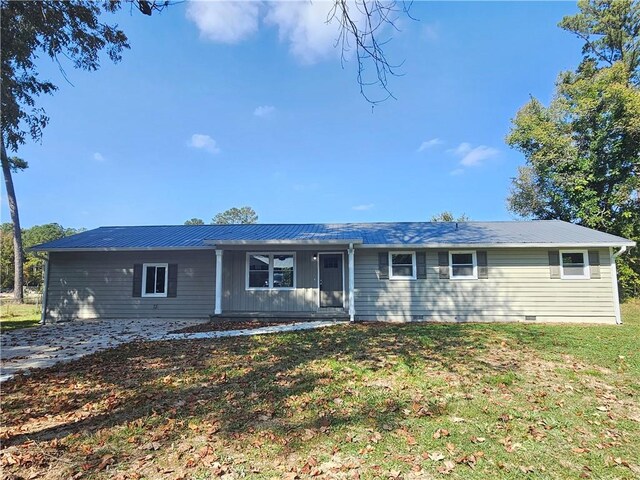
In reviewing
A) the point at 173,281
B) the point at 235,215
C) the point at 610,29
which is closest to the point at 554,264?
the point at 173,281

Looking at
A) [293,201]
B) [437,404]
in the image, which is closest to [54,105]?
[437,404]

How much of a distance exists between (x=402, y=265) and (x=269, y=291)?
460cm

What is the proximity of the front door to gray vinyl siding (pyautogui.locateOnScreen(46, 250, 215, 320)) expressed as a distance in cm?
379

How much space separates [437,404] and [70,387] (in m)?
4.85

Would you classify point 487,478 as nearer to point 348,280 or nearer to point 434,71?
point 434,71

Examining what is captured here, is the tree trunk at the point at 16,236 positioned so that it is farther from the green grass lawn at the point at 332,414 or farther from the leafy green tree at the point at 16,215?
the green grass lawn at the point at 332,414

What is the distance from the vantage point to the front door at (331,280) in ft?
42.3

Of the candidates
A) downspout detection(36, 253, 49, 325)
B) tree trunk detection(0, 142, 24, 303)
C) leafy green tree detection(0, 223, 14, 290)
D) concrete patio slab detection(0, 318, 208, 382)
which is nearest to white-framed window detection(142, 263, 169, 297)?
concrete patio slab detection(0, 318, 208, 382)

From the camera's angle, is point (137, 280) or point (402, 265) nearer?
point (402, 265)

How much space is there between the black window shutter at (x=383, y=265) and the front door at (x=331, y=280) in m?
1.34

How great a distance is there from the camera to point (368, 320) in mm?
12312

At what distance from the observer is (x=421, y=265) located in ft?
41.3

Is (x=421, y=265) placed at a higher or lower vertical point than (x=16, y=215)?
lower

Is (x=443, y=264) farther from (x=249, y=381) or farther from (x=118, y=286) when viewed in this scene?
(x=118, y=286)
